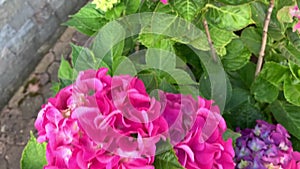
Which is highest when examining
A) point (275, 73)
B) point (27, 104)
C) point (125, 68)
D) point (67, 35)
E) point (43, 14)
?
point (125, 68)

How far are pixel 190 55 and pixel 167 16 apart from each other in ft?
0.94

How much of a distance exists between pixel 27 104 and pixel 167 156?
1.16 m

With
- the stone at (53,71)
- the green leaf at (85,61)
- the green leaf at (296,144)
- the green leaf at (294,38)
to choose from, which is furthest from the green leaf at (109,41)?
the stone at (53,71)

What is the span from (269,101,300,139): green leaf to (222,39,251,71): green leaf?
13 centimetres

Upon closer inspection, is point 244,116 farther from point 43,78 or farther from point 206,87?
point 43,78

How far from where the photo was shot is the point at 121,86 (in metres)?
0.80

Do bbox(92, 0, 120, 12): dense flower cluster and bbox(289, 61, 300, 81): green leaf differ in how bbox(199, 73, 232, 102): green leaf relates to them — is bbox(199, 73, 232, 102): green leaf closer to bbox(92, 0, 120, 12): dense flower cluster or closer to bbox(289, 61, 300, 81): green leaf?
bbox(289, 61, 300, 81): green leaf

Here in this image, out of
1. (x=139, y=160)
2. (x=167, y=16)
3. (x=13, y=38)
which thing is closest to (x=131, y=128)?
(x=139, y=160)

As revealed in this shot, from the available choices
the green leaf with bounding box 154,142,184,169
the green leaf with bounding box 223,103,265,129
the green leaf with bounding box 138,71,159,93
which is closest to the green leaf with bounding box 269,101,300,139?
the green leaf with bounding box 223,103,265,129

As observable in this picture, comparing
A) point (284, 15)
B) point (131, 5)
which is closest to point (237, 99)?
point (284, 15)

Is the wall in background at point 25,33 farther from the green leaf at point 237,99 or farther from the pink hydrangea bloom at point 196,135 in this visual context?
the pink hydrangea bloom at point 196,135

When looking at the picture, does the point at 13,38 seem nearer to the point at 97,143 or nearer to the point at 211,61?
the point at 211,61

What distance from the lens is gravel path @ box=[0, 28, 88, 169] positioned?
1777mm

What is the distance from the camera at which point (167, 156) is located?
79 centimetres
